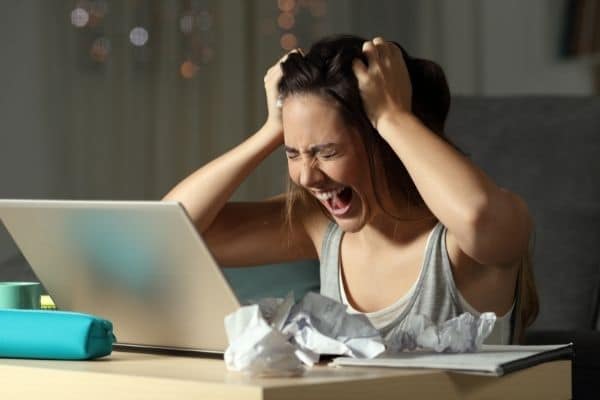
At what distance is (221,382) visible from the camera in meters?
0.94

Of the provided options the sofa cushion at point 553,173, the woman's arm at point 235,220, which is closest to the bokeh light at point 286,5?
the sofa cushion at point 553,173

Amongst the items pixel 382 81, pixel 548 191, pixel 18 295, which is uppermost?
pixel 382 81

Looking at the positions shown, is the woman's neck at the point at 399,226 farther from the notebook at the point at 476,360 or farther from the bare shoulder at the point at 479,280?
the notebook at the point at 476,360

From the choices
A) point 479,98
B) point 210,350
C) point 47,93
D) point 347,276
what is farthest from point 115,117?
point 210,350

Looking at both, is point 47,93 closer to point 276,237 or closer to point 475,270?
point 276,237

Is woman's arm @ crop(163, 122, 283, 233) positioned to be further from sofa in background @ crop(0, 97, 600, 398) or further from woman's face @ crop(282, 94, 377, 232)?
sofa in background @ crop(0, 97, 600, 398)

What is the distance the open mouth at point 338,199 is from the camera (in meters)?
1.44

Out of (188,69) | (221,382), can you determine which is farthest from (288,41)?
(221,382)

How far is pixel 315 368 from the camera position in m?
1.06

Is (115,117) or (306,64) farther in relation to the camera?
(115,117)

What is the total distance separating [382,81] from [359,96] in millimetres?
35

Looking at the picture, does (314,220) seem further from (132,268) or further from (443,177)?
(132,268)

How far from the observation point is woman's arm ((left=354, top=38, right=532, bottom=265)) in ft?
4.38

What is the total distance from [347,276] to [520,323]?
248mm
